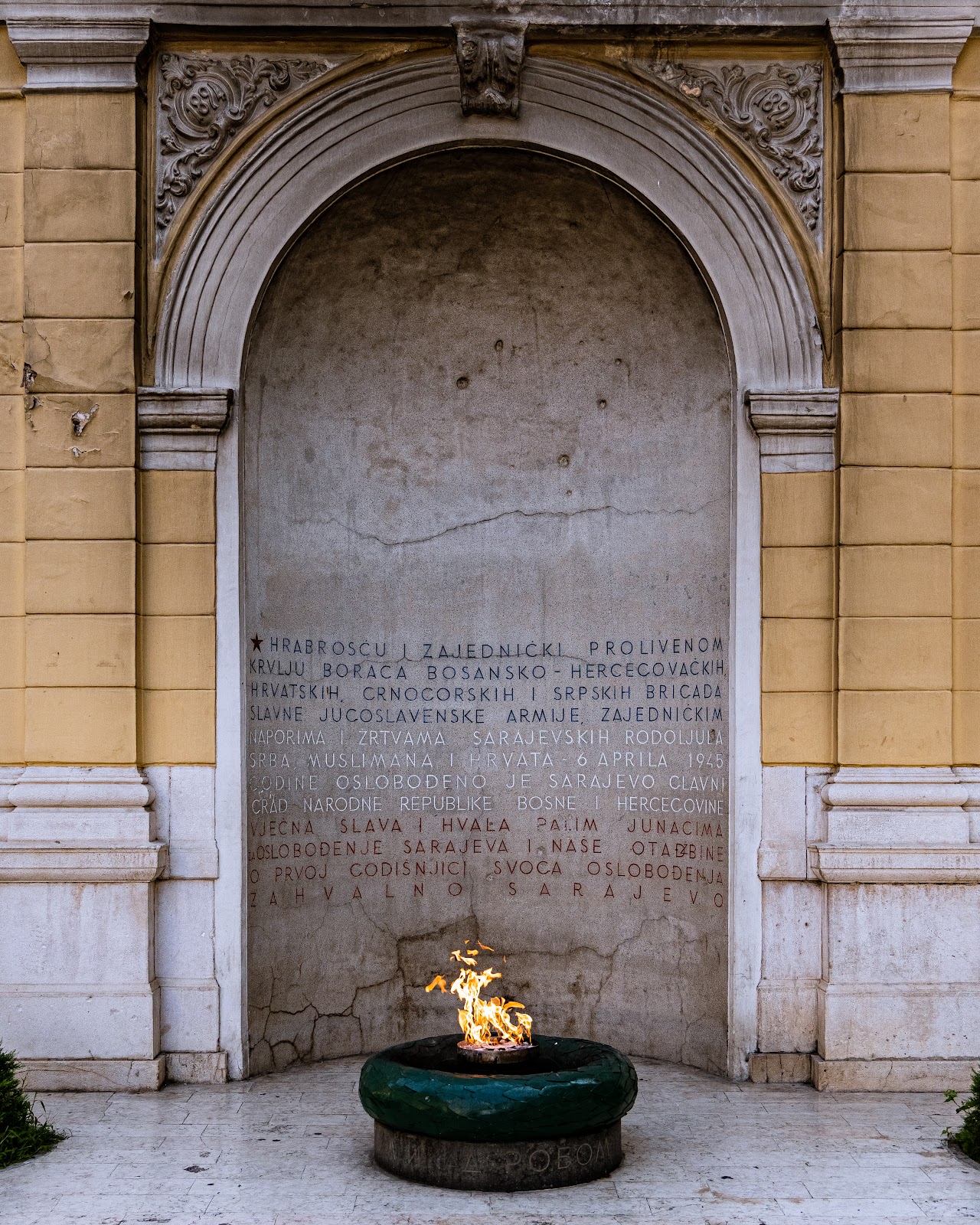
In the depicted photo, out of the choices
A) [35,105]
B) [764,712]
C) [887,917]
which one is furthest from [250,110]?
[887,917]

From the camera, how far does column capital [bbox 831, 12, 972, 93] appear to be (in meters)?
7.78

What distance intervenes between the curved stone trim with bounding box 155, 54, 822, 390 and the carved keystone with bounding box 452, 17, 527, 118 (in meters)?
0.11

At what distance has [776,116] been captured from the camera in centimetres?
798

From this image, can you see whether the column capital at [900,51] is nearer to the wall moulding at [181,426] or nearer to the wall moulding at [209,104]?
the wall moulding at [209,104]

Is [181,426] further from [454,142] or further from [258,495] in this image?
[454,142]

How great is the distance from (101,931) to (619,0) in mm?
5940

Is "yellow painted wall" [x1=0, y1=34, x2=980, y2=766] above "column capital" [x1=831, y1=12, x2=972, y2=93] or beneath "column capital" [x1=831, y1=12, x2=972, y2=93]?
beneath

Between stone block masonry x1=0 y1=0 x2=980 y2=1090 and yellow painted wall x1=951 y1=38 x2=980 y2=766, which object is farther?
yellow painted wall x1=951 y1=38 x2=980 y2=766

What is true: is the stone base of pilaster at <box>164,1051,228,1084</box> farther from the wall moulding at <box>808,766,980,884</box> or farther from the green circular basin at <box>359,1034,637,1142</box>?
the wall moulding at <box>808,766,980,884</box>

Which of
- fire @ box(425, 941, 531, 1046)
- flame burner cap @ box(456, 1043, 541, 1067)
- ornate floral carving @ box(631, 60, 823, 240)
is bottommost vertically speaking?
flame burner cap @ box(456, 1043, 541, 1067)

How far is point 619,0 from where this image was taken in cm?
783

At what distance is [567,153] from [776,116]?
4.00 ft

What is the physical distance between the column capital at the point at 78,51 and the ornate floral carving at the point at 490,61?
1.79m

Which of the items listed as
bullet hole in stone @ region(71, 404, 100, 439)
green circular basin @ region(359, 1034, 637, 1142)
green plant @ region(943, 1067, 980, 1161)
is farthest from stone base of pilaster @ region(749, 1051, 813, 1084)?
bullet hole in stone @ region(71, 404, 100, 439)
